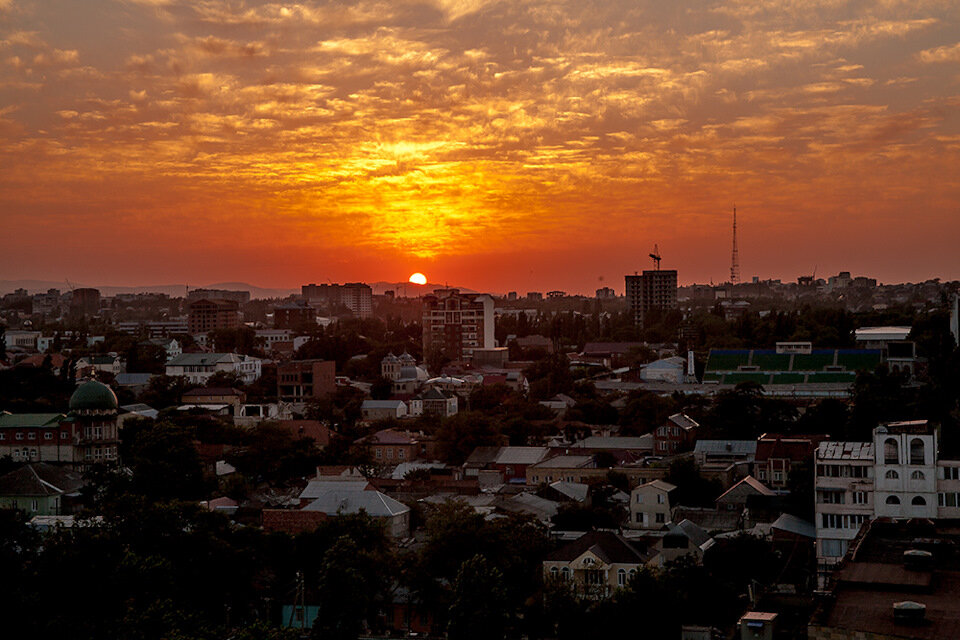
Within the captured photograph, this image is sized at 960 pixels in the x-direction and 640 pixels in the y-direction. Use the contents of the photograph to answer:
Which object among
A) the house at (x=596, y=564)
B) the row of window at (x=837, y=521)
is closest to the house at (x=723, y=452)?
the row of window at (x=837, y=521)

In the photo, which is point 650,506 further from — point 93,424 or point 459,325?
point 459,325

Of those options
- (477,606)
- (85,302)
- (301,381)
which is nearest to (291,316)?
(85,302)

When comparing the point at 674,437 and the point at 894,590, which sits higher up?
the point at 894,590

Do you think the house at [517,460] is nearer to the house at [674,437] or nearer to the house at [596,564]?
the house at [674,437]

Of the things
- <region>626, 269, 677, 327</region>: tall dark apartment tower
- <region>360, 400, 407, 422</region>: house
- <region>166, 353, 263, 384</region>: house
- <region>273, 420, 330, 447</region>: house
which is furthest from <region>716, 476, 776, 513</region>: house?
<region>626, 269, 677, 327</region>: tall dark apartment tower

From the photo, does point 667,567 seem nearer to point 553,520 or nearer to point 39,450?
point 553,520

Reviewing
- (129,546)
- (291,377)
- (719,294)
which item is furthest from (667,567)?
(719,294)
